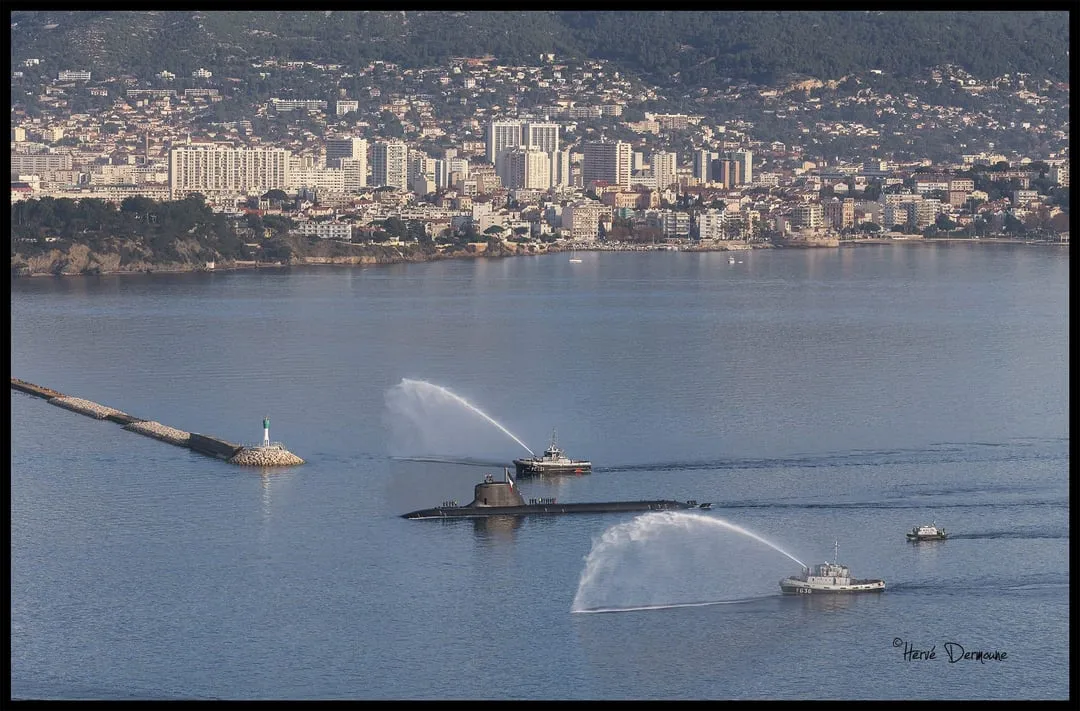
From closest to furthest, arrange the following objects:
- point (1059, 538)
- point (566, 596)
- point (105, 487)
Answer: point (566, 596) → point (1059, 538) → point (105, 487)

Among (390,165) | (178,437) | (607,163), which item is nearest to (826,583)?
(178,437)

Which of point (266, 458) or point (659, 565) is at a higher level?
point (266, 458)

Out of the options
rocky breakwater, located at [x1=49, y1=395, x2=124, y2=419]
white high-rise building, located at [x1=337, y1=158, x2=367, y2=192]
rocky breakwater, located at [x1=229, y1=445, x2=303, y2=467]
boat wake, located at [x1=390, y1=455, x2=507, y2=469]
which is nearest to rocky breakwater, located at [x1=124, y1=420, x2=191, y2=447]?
rocky breakwater, located at [x1=49, y1=395, x2=124, y2=419]

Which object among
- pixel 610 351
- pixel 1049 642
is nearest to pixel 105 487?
pixel 1049 642

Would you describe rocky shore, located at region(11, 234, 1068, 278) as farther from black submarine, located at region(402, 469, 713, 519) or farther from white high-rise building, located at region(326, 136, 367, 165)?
black submarine, located at region(402, 469, 713, 519)

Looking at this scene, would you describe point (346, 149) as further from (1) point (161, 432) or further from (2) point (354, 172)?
(1) point (161, 432)

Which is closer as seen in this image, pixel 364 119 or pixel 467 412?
pixel 467 412

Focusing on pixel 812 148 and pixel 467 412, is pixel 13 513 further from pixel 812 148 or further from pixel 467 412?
pixel 812 148

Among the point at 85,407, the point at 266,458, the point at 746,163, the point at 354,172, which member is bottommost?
the point at 266,458
